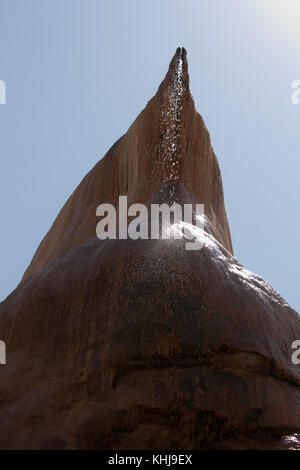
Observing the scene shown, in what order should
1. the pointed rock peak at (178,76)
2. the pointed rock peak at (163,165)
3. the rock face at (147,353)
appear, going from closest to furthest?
the rock face at (147,353) → the pointed rock peak at (163,165) → the pointed rock peak at (178,76)

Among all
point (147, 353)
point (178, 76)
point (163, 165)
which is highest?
point (178, 76)

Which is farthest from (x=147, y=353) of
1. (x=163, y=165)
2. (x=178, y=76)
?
(x=178, y=76)

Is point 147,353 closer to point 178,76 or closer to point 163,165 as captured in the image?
point 163,165

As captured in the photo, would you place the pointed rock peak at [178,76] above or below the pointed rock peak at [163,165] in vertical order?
above

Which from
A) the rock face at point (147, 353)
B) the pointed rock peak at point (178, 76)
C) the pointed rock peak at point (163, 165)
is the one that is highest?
the pointed rock peak at point (178, 76)

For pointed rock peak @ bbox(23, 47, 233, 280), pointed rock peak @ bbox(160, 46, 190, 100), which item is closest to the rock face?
pointed rock peak @ bbox(23, 47, 233, 280)

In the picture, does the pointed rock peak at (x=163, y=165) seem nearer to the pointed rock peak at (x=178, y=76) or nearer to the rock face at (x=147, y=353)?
the pointed rock peak at (x=178, y=76)

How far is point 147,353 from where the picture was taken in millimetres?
5168

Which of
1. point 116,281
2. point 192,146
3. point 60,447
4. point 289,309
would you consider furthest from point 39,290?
point 192,146

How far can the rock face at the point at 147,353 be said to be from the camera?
490cm

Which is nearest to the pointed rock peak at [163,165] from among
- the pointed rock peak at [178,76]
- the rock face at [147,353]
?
the pointed rock peak at [178,76]

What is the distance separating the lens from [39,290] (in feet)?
19.1

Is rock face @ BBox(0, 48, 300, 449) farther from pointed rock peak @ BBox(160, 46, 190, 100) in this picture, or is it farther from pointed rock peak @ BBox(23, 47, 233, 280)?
pointed rock peak @ BBox(160, 46, 190, 100)
